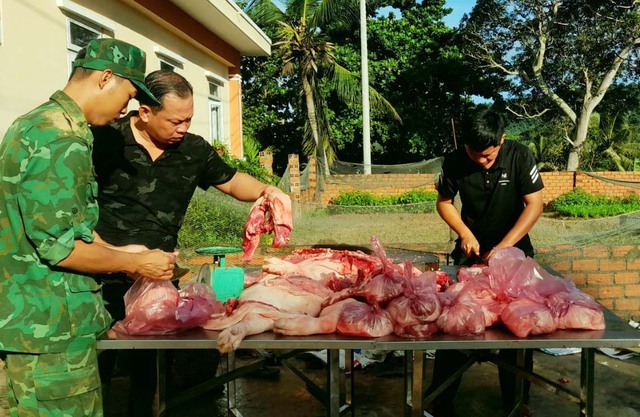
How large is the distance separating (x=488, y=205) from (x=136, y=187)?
234 cm

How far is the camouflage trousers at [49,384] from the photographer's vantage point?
2113mm

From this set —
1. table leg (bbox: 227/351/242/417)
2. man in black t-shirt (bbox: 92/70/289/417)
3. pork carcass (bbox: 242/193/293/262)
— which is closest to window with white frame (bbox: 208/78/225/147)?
table leg (bbox: 227/351/242/417)

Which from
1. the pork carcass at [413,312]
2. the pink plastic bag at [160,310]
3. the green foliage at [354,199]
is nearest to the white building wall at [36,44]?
the pink plastic bag at [160,310]

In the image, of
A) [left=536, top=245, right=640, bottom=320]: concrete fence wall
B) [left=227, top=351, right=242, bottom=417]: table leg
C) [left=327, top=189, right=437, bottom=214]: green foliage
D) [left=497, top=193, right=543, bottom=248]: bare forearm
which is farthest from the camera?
[left=327, top=189, right=437, bottom=214]: green foliage

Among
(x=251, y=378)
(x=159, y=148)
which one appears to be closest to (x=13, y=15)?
(x=159, y=148)

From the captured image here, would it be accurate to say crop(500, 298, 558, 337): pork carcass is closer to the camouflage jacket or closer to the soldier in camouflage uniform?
the soldier in camouflage uniform

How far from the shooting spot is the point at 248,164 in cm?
1382

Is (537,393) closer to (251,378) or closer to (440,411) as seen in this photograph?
(440,411)

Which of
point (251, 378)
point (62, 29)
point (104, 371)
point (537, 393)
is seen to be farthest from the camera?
point (62, 29)

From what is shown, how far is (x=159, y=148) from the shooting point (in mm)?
3303

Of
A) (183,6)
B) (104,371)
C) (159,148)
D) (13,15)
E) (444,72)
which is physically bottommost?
(104,371)

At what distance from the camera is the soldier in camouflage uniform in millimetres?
1994

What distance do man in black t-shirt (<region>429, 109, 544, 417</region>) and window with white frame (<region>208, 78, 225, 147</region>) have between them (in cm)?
970

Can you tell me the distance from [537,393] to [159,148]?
3.40m
